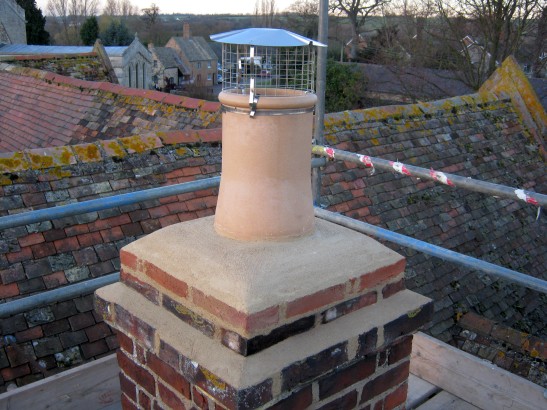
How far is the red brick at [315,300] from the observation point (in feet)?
4.75

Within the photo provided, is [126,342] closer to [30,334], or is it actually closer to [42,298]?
[42,298]

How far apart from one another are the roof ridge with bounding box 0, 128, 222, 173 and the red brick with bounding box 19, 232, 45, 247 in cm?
59

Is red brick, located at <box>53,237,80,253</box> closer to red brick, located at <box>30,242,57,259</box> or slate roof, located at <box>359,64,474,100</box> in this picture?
red brick, located at <box>30,242,57,259</box>

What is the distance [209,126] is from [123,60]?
26.1 meters

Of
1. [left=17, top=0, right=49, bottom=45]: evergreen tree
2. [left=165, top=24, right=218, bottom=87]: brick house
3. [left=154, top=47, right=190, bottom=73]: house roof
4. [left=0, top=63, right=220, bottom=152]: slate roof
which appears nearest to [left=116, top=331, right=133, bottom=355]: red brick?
[left=0, top=63, right=220, bottom=152]: slate roof

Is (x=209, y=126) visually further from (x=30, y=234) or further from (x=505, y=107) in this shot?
(x=505, y=107)

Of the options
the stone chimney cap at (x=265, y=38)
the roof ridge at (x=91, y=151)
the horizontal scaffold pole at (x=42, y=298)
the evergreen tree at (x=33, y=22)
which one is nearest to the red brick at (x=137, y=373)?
the horizontal scaffold pole at (x=42, y=298)

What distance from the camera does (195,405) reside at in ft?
5.00

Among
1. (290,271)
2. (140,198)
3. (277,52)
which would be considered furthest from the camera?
(140,198)

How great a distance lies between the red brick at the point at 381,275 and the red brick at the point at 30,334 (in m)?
2.88

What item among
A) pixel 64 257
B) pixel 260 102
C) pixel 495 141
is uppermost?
pixel 260 102

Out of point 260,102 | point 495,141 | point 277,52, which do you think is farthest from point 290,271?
point 495,141

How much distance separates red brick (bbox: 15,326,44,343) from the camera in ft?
12.0

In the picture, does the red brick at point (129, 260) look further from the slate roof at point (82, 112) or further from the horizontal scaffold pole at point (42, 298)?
the slate roof at point (82, 112)
